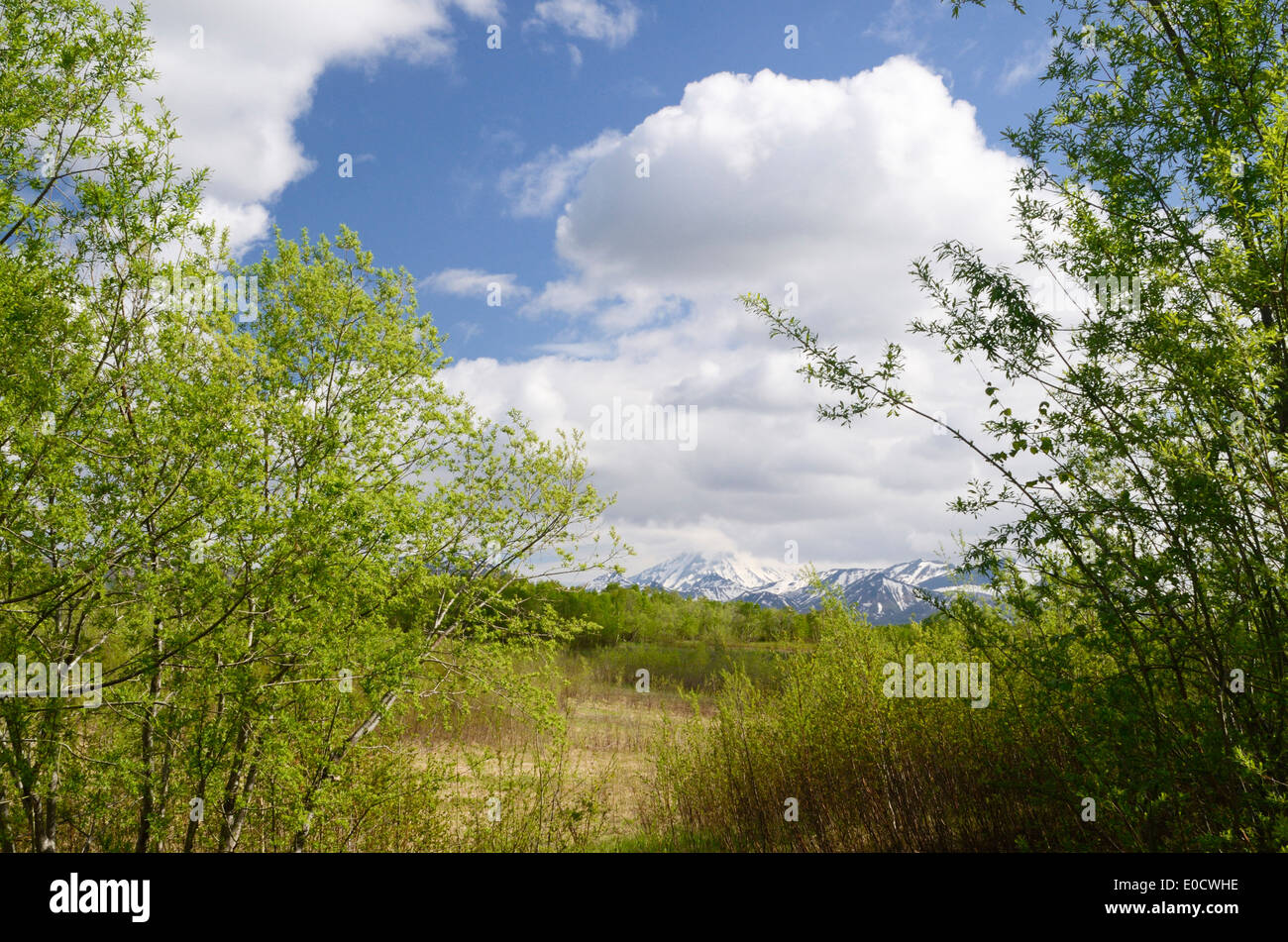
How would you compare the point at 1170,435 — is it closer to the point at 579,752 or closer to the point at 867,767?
the point at 867,767

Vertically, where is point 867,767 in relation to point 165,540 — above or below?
below

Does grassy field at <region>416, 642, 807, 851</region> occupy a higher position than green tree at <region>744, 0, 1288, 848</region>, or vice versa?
green tree at <region>744, 0, 1288, 848</region>

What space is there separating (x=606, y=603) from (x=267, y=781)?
22.6 m

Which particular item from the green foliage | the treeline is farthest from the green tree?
the treeline

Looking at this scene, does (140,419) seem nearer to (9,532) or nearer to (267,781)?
(9,532)

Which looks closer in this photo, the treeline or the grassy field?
the treeline

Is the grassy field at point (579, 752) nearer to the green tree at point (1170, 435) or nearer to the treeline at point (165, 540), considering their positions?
the treeline at point (165, 540)

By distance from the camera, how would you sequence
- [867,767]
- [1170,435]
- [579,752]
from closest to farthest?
[1170,435], [867,767], [579,752]

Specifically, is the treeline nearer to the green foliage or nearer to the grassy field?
the grassy field

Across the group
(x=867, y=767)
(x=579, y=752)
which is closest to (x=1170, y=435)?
(x=867, y=767)

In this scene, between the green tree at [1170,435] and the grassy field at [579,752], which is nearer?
the green tree at [1170,435]

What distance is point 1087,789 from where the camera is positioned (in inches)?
150

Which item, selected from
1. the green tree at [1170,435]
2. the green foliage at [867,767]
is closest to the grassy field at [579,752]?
the green foliage at [867,767]
